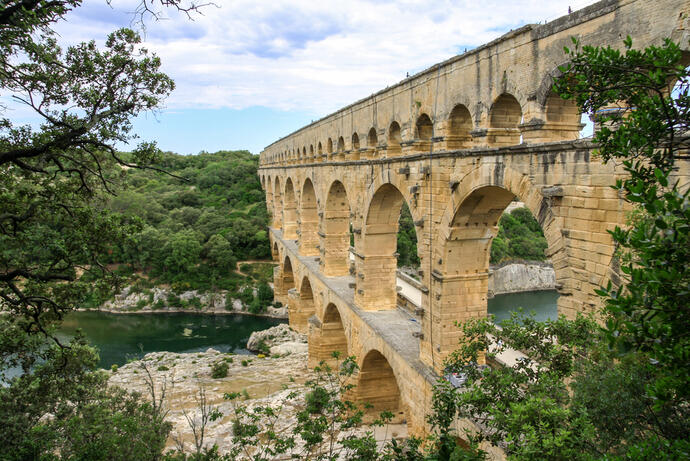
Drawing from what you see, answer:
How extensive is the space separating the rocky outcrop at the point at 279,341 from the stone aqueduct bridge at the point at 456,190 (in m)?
5.14

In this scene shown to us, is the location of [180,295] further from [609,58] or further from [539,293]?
[609,58]

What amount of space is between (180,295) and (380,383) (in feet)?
79.2

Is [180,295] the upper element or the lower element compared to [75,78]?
lower

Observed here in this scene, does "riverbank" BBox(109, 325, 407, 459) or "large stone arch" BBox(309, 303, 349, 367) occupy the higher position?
"large stone arch" BBox(309, 303, 349, 367)

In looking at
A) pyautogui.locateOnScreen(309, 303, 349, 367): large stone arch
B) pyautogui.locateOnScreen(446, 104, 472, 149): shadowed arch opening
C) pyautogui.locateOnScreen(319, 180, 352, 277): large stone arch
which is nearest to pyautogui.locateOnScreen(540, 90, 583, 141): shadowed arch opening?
pyautogui.locateOnScreen(446, 104, 472, 149): shadowed arch opening

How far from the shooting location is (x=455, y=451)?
488cm

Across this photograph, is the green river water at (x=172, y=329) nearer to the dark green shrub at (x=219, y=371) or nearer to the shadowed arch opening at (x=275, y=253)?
the dark green shrub at (x=219, y=371)

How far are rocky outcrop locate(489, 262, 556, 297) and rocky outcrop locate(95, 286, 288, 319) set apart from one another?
18.1m

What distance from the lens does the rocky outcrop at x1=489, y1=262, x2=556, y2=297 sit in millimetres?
36906

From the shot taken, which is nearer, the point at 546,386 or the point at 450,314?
the point at 546,386

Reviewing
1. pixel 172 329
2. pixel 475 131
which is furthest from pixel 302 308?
pixel 475 131

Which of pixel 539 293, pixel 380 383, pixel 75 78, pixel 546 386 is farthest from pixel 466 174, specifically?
pixel 539 293

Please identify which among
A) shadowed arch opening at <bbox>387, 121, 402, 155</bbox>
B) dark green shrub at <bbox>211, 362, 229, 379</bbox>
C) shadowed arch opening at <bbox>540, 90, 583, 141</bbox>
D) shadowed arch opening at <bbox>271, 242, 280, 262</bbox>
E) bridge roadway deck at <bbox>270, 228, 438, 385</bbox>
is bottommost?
dark green shrub at <bbox>211, 362, 229, 379</bbox>

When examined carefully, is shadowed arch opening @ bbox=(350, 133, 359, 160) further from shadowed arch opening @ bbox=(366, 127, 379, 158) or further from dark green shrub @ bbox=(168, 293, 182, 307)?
dark green shrub @ bbox=(168, 293, 182, 307)
